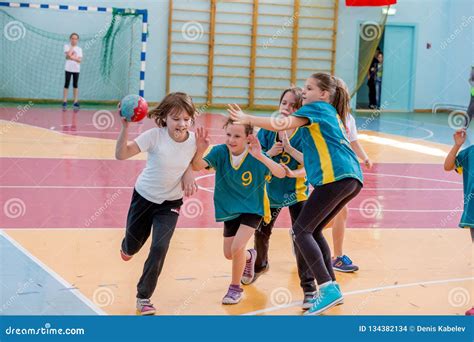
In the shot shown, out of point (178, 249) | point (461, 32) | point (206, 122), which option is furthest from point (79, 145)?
point (461, 32)

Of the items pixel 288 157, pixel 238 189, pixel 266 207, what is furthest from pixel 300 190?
pixel 238 189

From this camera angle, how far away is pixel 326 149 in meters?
4.90

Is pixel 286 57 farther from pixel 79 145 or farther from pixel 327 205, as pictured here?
pixel 327 205

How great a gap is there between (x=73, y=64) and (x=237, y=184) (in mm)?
13990

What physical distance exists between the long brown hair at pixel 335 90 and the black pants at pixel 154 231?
1153 mm

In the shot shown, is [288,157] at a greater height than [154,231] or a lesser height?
greater

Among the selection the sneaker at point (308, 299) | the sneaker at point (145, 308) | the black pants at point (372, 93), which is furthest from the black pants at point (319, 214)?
the black pants at point (372, 93)

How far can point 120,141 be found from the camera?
15.5ft

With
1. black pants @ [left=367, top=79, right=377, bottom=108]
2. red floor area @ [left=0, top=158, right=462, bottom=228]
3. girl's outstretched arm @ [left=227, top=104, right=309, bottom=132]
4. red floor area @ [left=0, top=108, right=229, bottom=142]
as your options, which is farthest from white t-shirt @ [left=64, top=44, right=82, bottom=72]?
girl's outstretched arm @ [left=227, top=104, right=309, bottom=132]

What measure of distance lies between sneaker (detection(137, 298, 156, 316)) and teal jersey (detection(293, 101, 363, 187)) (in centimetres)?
124

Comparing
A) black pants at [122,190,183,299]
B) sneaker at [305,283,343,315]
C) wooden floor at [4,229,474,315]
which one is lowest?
wooden floor at [4,229,474,315]

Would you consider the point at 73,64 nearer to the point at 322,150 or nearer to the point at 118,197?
the point at 118,197

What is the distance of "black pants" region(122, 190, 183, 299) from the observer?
15.9 ft

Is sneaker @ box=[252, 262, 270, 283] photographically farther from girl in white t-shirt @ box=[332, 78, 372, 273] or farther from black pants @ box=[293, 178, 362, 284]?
black pants @ box=[293, 178, 362, 284]
